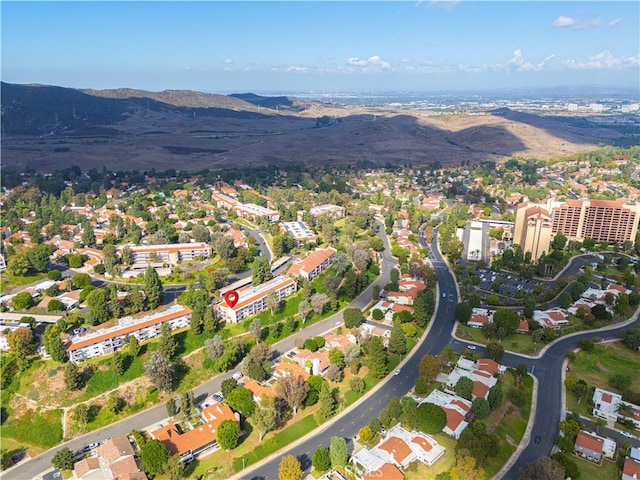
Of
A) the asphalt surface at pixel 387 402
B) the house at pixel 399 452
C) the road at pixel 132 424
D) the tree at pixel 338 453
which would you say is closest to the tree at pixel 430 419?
the house at pixel 399 452

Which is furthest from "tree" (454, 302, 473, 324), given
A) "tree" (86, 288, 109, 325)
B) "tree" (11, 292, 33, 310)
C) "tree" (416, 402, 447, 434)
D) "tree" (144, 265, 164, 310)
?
"tree" (11, 292, 33, 310)

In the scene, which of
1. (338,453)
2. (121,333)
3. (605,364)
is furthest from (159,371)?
(605,364)

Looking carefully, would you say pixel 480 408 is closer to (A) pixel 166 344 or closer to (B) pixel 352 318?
(B) pixel 352 318

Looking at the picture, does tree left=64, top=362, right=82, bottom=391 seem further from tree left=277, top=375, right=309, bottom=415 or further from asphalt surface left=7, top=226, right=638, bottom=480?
tree left=277, top=375, right=309, bottom=415

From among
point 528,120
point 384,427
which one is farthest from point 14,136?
point 528,120

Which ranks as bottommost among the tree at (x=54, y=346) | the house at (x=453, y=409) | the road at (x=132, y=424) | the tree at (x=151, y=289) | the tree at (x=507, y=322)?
the road at (x=132, y=424)

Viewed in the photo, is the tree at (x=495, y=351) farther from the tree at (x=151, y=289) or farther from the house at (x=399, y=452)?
the tree at (x=151, y=289)
